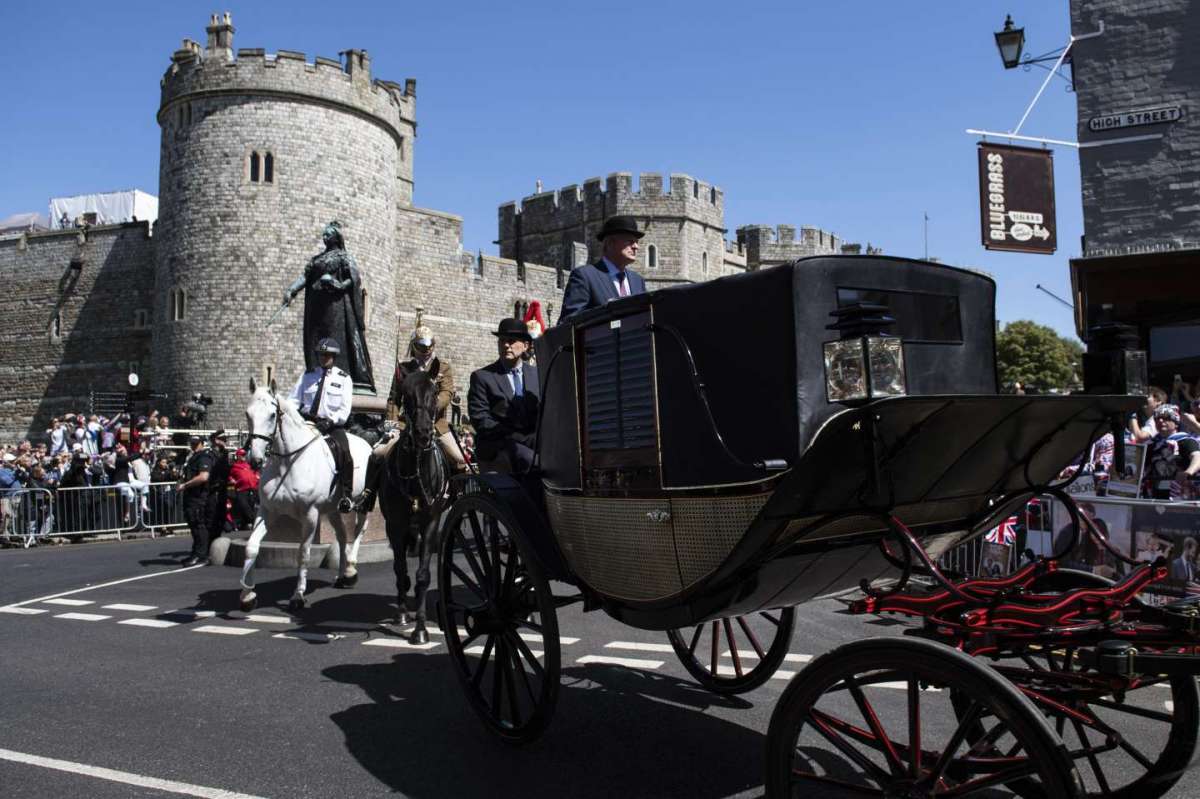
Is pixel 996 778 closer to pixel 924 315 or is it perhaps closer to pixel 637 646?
pixel 924 315

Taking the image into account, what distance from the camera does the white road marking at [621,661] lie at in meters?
6.04

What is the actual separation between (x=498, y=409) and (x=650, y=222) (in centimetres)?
4287

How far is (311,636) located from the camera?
23.5ft

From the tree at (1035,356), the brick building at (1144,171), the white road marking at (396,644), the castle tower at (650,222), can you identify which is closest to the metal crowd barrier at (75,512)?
the white road marking at (396,644)

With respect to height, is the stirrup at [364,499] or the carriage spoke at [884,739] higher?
the stirrup at [364,499]

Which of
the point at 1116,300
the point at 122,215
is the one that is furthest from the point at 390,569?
the point at 122,215

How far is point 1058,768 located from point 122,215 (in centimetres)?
7122

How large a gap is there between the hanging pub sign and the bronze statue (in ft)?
32.3

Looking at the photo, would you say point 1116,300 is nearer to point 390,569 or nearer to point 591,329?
point 390,569

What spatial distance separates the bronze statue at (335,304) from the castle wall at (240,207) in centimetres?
1953

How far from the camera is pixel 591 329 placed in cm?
409

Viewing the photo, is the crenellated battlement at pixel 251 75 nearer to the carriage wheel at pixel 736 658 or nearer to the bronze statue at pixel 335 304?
the bronze statue at pixel 335 304

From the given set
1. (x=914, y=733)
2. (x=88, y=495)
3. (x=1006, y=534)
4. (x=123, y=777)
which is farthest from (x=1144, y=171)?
(x=88, y=495)

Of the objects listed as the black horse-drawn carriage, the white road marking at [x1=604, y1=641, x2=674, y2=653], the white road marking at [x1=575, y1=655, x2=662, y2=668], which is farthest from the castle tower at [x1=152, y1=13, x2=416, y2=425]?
the black horse-drawn carriage
